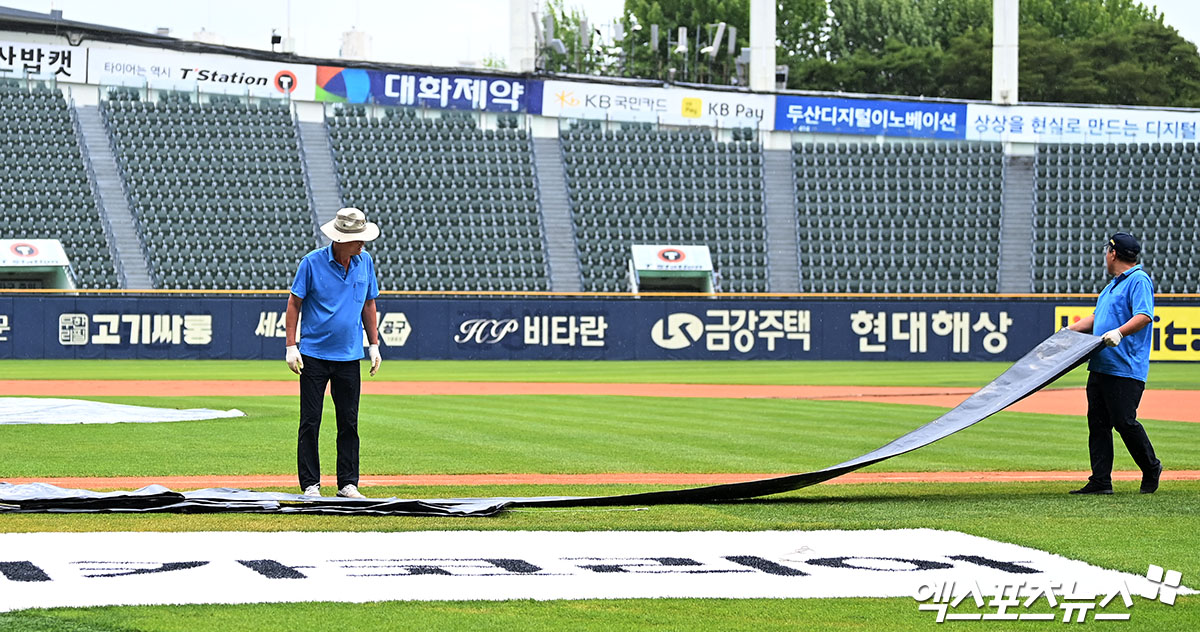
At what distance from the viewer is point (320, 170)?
151 ft

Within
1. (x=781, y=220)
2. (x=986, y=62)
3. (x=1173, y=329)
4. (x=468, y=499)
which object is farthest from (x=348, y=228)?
(x=986, y=62)

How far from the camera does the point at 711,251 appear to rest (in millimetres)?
45406

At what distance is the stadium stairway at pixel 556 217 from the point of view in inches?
1735

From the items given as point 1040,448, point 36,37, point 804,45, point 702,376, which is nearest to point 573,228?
point 702,376

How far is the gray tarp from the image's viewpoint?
893 cm

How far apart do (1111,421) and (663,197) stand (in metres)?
36.6

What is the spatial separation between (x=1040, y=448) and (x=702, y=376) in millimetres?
17050

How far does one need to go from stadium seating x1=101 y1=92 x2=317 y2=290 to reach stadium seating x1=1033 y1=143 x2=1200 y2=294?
2276cm

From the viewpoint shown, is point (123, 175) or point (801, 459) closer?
point (801, 459)

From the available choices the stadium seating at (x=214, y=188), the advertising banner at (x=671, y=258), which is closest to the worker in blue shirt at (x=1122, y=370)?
the advertising banner at (x=671, y=258)

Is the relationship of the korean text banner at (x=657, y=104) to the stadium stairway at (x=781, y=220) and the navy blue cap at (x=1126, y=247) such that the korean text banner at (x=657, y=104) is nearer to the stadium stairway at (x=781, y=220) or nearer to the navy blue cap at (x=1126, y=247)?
the stadium stairway at (x=781, y=220)

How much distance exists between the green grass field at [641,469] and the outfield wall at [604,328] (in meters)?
15.0

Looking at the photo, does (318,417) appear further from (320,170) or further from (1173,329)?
(320,170)

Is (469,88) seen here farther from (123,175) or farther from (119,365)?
(119,365)
